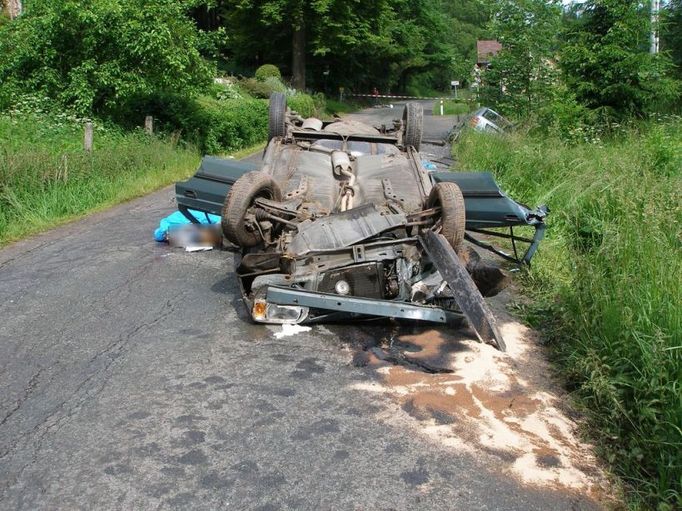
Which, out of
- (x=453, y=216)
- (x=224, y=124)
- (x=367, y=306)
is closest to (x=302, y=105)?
(x=224, y=124)

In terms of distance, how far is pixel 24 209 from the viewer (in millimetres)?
10281

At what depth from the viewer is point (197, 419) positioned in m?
4.33

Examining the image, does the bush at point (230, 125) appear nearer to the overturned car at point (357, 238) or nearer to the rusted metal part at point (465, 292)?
the overturned car at point (357, 238)

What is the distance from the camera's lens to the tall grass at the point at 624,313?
12.5 feet

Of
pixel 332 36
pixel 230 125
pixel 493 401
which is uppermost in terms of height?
pixel 332 36

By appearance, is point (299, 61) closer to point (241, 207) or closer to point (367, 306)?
point (241, 207)

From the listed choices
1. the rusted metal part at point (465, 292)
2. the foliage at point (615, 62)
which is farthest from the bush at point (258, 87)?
the rusted metal part at point (465, 292)

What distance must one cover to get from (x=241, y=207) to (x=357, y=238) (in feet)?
3.48

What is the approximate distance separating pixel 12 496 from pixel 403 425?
2210 millimetres

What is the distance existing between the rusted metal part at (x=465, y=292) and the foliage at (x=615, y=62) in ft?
39.3

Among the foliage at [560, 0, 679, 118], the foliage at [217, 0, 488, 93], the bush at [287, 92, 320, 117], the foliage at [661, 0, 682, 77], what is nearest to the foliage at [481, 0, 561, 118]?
the foliage at [560, 0, 679, 118]

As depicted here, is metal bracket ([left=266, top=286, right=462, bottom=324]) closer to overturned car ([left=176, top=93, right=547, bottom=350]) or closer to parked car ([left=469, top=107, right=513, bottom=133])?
overturned car ([left=176, top=93, right=547, bottom=350])

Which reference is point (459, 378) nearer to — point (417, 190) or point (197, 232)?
point (417, 190)

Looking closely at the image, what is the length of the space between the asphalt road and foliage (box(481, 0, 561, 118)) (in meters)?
13.6
